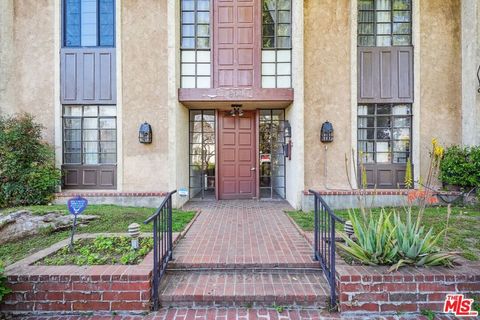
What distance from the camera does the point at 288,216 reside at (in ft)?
19.6

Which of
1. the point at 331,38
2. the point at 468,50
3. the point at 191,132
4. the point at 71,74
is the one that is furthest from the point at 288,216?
the point at 71,74

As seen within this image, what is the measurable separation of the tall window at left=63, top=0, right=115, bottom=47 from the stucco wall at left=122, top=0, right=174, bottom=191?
59 cm

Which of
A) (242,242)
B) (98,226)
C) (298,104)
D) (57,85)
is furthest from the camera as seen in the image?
(57,85)

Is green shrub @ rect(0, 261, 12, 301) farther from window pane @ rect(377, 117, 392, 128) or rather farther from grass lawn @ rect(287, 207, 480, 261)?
window pane @ rect(377, 117, 392, 128)

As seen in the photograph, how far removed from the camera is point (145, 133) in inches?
271

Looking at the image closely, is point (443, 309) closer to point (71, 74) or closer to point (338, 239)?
point (338, 239)

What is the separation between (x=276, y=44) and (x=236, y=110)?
228 centimetres

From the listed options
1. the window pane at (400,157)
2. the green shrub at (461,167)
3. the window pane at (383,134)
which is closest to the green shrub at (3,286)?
the window pane at (383,134)

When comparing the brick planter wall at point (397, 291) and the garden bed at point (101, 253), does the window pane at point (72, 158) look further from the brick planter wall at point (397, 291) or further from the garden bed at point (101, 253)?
the brick planter wall at point (397, 291)

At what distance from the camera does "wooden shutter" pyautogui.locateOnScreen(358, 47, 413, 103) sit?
714 cm

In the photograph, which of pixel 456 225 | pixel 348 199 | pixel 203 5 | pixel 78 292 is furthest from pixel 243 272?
pixel 203 5

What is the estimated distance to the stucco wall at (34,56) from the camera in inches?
280

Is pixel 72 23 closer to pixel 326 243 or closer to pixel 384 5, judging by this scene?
pixel 326 243

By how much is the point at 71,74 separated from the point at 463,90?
1120 centimetres
